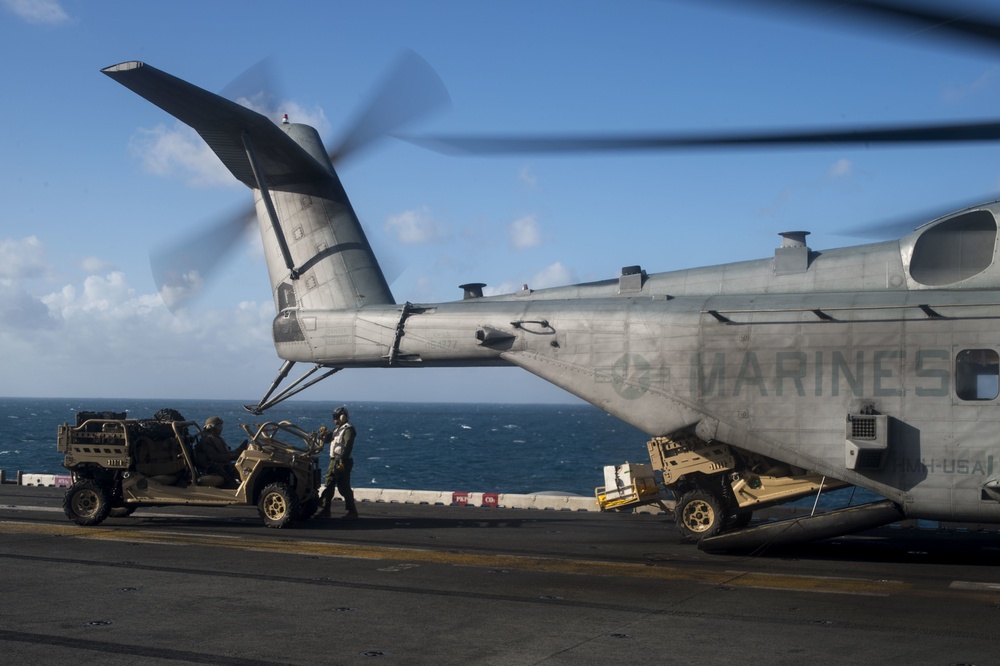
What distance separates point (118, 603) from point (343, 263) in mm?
9312

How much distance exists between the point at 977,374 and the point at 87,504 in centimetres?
1489

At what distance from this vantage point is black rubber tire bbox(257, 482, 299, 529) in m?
16.5

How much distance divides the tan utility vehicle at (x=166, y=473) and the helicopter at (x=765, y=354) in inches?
84.9

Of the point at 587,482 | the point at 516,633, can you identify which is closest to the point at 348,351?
the point at 516,633

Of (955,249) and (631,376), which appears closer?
(955,249)

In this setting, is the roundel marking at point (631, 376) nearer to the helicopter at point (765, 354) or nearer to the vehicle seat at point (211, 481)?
the helicopter at point (765, 354)

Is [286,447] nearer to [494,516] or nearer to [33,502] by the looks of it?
[494,516]

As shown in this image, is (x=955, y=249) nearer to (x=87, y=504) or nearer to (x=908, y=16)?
(x=908, y=16)

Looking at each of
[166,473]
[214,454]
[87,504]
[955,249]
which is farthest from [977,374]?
[87,504]

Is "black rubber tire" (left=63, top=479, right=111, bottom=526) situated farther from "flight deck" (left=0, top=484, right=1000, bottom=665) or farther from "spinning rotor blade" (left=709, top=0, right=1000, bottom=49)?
"spinning rotor blade" (left=709, top=0, right=1000, bottom=49)

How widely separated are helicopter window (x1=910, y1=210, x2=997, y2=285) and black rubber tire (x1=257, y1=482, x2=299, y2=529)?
36.2 ft

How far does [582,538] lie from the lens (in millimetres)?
15531

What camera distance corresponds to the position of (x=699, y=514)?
14.6 m

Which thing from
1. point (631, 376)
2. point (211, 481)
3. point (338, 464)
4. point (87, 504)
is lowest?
point (87, 504)
